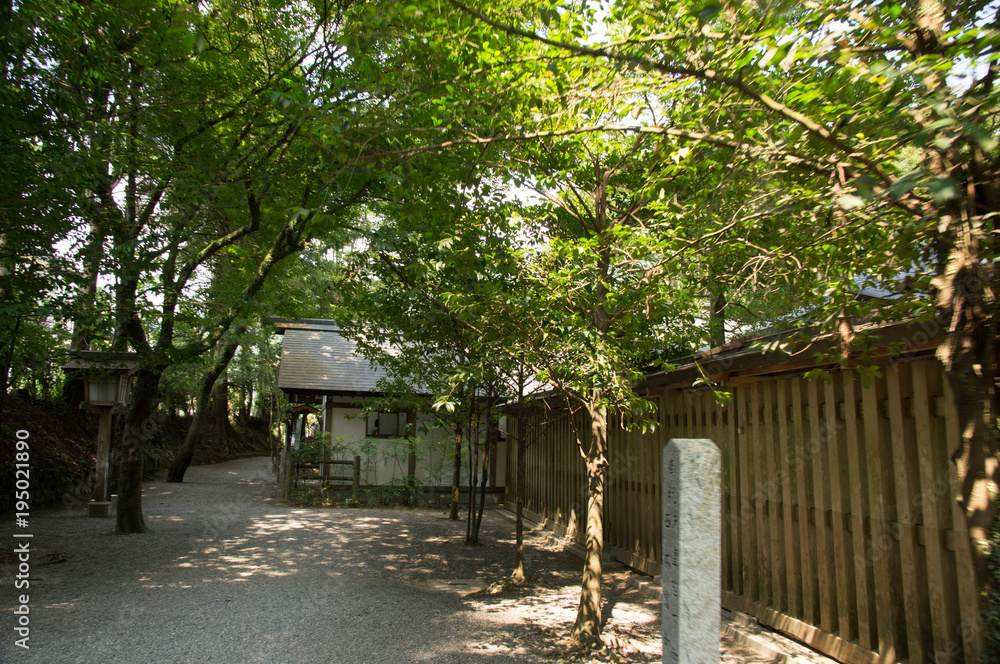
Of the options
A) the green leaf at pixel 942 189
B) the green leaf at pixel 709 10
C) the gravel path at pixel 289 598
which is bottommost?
the gravel path at pixel 289 598

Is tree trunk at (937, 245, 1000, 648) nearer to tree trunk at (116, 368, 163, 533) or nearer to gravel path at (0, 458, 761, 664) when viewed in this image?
gravel path at (0, 458, 761, 664)

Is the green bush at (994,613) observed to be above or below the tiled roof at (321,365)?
below

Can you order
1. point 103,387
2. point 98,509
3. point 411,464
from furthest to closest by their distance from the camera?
point 411,464 < point 98,509 < point 103,387

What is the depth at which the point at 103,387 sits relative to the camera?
11.0 meters

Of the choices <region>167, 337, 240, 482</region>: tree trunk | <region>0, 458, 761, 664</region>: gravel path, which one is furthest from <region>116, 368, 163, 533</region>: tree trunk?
<region>167, 337, 240, 482</region>: tree trunk

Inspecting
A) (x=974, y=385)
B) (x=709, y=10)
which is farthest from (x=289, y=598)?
(x=709, y=10)

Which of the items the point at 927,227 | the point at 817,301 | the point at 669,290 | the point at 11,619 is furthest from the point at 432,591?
the point at 927,227

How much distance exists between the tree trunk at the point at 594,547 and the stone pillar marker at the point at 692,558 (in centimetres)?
305

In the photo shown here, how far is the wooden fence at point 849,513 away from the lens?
3836 millimetres

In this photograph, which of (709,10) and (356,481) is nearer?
(709,10)

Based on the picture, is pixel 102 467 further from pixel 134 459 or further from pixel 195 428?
pixel 195 428

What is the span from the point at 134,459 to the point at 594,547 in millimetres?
8603

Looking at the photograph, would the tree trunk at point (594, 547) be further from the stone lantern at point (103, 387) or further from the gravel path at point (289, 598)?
the stone lantern at point (103, 387)

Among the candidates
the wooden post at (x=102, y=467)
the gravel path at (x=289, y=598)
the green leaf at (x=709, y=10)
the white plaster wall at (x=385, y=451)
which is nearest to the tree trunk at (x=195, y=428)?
the white plaster wall at (x=385, y=451)
